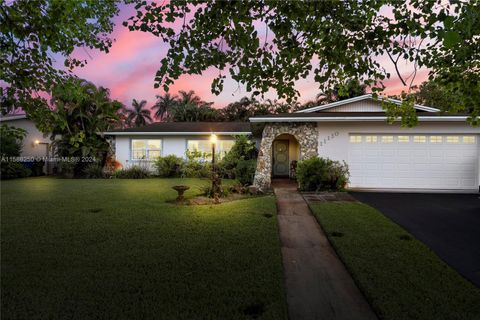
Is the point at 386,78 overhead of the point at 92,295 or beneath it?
overhead

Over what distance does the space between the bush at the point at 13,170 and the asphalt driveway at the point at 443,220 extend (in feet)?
61.6

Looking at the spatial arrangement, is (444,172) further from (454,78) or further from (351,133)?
(454,78)

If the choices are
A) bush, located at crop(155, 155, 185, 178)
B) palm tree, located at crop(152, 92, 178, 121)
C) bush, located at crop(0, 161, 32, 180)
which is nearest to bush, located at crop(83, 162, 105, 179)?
bush, located at crop(155, 155, 185, 178)

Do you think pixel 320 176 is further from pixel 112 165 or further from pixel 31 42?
pixel 112 165

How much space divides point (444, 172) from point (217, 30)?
39.0ft

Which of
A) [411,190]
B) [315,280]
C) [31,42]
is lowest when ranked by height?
[315,280]

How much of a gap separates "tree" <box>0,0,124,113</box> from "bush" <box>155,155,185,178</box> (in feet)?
44.9

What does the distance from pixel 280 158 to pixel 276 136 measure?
20.2 ft

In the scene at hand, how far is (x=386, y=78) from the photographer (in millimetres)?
3773

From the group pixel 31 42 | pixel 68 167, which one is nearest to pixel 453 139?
pixel 31 42

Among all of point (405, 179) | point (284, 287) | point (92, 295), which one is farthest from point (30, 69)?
point (405, 179)

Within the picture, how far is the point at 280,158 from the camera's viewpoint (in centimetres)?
1833

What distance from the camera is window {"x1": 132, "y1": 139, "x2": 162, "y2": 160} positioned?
1834 centimetres

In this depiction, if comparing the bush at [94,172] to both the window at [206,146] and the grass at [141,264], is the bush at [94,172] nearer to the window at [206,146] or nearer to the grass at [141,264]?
the window at [206,146]
